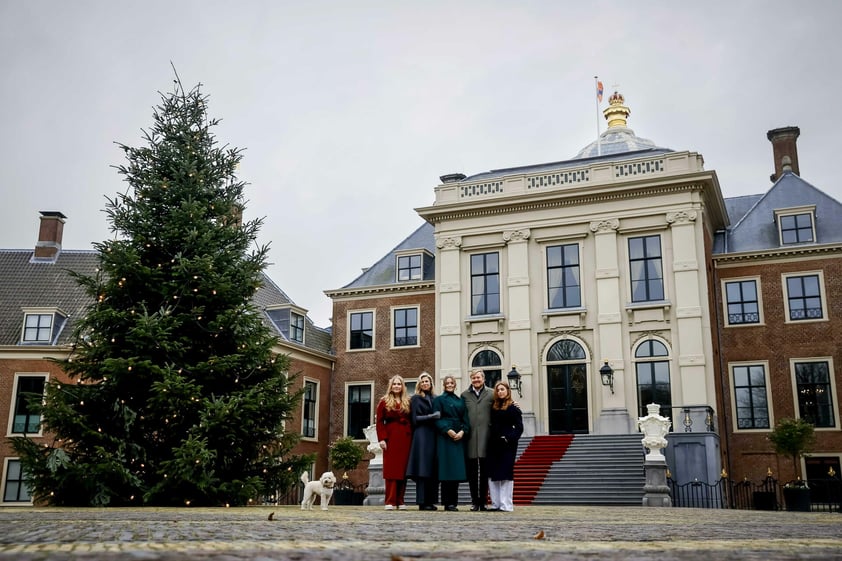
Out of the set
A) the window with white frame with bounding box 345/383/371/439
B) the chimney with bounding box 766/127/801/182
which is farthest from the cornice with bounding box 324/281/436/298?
the chimney with bounding box 766/127/801/182

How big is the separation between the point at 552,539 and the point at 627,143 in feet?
106

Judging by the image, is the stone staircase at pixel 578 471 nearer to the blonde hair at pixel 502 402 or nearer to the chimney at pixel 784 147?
the blonde hair at pixel 502 402

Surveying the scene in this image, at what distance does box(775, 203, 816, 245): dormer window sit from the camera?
27641 millimetres

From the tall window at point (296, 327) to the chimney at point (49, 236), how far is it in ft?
31.7

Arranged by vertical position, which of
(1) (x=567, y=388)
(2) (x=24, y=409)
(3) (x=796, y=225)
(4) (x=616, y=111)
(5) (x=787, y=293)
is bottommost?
(2) (x=24, y=409)

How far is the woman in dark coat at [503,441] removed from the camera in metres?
10.6

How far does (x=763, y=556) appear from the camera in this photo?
290cm

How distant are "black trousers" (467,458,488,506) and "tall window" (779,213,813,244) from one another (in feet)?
69.1

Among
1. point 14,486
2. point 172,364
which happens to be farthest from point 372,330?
point 172,364

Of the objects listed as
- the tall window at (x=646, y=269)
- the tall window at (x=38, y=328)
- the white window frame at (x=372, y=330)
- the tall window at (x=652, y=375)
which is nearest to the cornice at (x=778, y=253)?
the tall window at (x=646, y=269)

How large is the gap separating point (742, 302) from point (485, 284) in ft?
29.8

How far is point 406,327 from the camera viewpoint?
104 feet

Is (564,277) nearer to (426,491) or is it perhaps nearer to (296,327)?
(296,327)

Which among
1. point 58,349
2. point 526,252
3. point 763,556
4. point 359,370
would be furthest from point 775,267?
point 763,556
